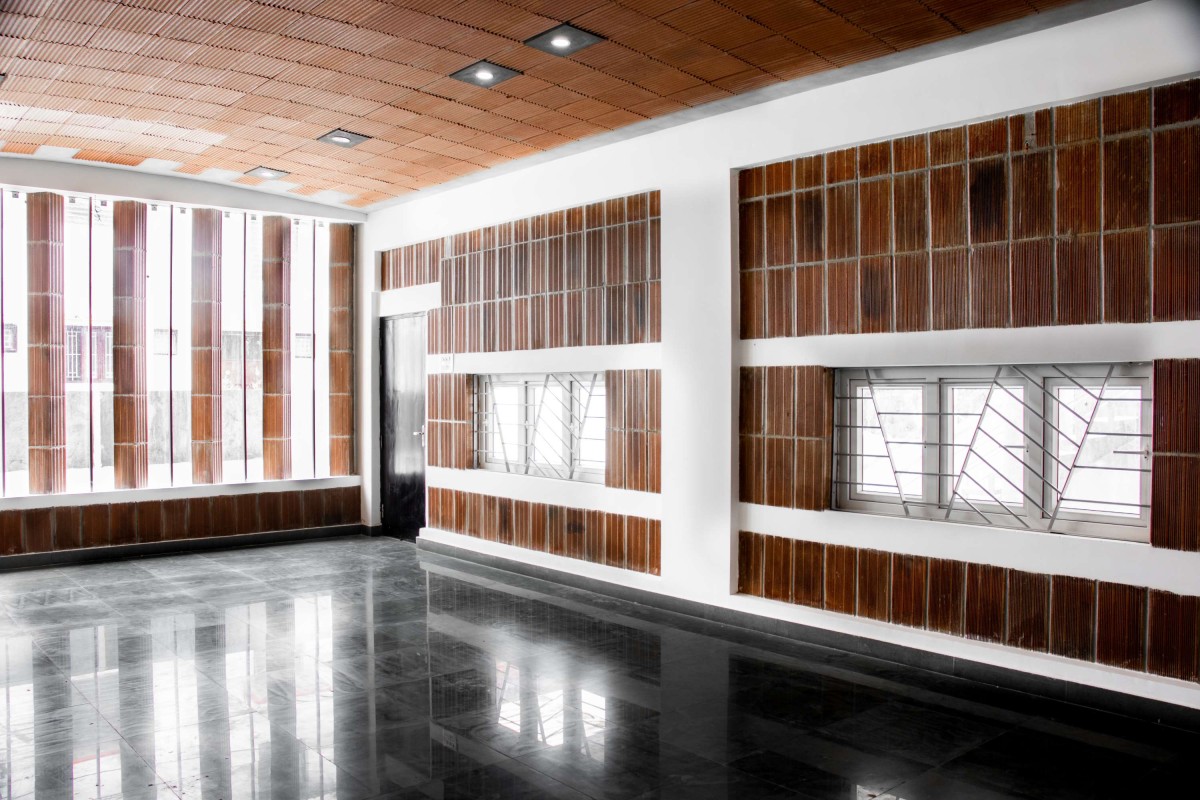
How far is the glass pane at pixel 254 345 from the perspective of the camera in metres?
9.41

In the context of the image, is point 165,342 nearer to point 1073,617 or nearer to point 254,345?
point 254,345

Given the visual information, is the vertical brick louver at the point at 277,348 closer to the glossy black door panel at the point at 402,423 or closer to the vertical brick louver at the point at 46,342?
the glossy black door panel at the point at 402,423

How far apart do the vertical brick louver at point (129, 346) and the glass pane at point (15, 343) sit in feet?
2.39

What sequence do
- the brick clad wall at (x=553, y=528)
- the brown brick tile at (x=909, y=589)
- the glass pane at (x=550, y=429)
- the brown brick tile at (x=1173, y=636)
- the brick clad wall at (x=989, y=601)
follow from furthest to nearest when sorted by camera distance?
the glass pane at (x=550, y=429)
the brick clad wall at (x=553, y=528)
the brown brick tile at (x=909, y=589)
the brick clad wall at (x=989, y=601)
the brown brick tile at (x=1173, y=636)

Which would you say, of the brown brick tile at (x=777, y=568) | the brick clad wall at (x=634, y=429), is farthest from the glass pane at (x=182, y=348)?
the brown brick tile at (x=777, y=568)

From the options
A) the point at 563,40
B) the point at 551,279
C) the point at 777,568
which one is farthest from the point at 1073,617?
the point at 551,279

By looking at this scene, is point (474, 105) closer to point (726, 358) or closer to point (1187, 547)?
point (726, 358)

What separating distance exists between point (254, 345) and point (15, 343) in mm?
2129

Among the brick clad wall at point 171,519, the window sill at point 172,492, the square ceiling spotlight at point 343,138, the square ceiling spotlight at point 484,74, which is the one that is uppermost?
the square ceiling spotlight at point 343,138

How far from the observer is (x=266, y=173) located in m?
8.40

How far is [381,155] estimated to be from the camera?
299 inches

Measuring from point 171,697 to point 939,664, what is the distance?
420cm

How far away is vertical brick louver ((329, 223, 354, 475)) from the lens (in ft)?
32.8

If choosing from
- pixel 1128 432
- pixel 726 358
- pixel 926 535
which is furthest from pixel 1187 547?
pixel 726 358
